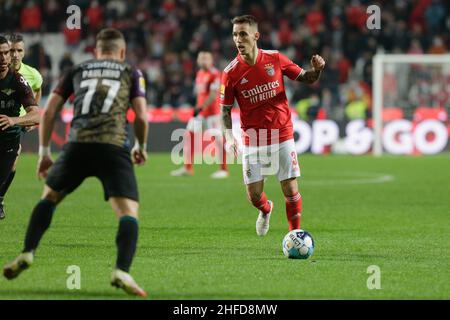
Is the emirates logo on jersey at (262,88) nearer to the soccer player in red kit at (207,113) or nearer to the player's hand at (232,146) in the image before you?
the player's hand at (232,146)

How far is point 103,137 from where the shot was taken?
7.56 metres

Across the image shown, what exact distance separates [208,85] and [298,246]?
1094cm

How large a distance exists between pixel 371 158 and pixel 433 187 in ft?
25.2

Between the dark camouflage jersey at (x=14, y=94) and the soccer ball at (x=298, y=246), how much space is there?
3052 mm

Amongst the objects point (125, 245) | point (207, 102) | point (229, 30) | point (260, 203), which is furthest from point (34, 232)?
point (229, 30)

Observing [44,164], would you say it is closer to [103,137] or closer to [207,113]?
[103,137]

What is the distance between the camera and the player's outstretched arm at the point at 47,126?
759 cm

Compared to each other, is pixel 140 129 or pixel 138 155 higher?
pixel 140 129

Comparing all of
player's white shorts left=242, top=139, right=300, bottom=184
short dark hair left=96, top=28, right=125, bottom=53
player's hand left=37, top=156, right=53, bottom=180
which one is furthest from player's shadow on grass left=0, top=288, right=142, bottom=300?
player's white shorts left=242, top=139, right=300, bottom=184

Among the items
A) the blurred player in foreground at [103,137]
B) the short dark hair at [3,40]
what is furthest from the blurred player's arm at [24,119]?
the blurred player in foreground at [103,137]

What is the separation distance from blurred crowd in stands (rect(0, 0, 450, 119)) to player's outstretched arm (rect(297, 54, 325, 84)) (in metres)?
18.7

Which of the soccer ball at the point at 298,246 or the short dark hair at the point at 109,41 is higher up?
the short dark hair at the point at 109,41

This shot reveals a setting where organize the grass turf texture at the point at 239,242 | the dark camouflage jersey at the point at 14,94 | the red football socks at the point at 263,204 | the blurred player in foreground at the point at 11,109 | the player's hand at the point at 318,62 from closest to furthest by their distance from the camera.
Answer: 1. the grass turf texture at the point at 239,242
2. the player's hand at the point at 318,62
3. the blurred player in foreground at the point at 11,109
4. the dark camouflage jersey at the point at 14,94
5. the red football socks at the point at 263,204
